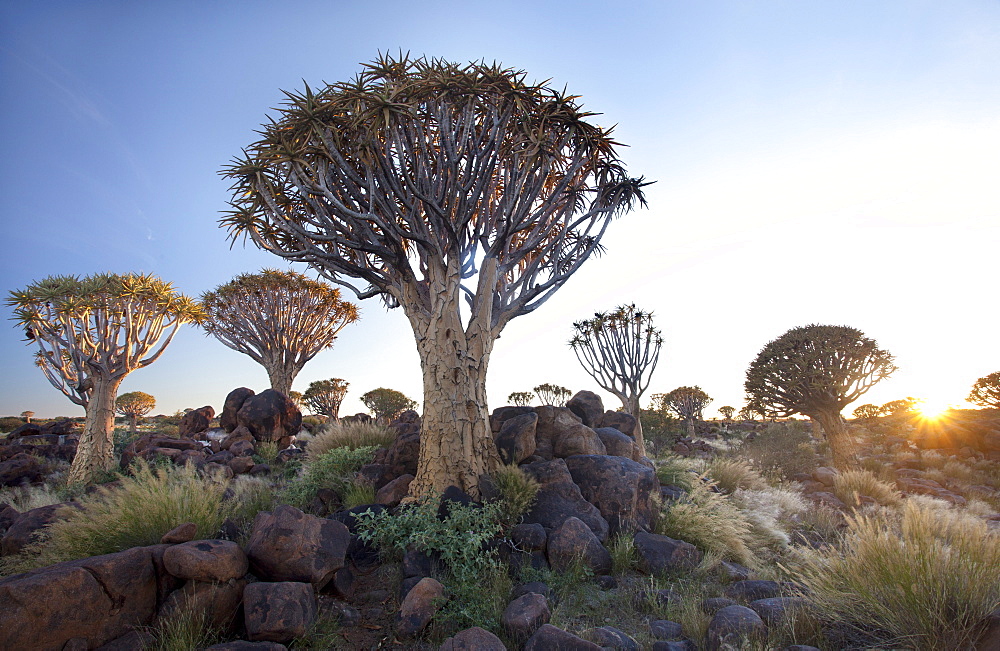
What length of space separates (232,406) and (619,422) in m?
13.8

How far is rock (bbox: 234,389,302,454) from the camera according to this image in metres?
15.7

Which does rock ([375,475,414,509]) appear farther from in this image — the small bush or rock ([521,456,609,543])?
the small bush

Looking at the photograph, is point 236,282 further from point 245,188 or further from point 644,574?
point 644,574

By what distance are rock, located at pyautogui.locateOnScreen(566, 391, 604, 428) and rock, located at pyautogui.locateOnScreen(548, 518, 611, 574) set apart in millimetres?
4403

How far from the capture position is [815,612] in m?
4.10

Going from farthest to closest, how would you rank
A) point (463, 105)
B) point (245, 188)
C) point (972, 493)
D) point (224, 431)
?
1. point (224, 431)
2. point (972, 493)
3. point (245, 188)
4. point (463, 105)

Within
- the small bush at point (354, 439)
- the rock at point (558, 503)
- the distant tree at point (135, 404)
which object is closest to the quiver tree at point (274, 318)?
the small bush at point (354, 439)

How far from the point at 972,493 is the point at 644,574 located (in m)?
13.5

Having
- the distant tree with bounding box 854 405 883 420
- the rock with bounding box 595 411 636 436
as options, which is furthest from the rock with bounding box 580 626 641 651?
the distant tree with bounding box 854 405 883 420

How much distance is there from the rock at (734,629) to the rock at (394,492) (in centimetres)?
475

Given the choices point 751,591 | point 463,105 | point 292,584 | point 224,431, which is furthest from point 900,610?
point 224,431

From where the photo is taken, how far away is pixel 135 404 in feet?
120

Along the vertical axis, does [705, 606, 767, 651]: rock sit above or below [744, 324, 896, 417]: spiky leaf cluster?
below

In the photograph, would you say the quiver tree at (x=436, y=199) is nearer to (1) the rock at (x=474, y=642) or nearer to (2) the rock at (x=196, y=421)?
(1) the rock at (x=474, y=642)
